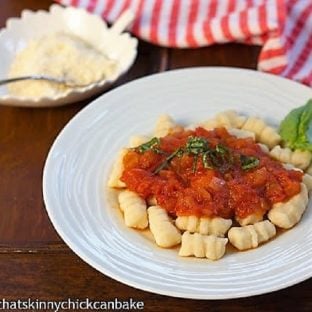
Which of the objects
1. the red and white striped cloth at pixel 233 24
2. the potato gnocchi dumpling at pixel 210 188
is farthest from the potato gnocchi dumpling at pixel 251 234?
the red and white striped cloth at pixel 233 24

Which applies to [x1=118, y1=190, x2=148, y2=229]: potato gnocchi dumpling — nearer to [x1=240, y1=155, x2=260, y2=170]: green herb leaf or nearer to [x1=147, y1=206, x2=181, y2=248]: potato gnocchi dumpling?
[x1=147, y1=206, x2=181, y2=248]: potato gnocchi dumpling

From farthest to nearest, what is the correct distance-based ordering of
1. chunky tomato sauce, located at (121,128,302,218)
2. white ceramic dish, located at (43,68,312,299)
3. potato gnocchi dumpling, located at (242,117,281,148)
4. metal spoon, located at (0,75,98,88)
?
metal spoon, located at (0,75,98,88), potato gnocchi dumpling, located at (242,117,281,148), chunky tomato sauce, located at (121,128,302,218), white ceramic dish, located at (43,68,312,299)

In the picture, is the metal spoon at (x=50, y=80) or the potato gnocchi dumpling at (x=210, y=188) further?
the metal spoon at (x=50, y=80)

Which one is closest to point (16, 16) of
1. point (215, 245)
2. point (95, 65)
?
point (95, 65)

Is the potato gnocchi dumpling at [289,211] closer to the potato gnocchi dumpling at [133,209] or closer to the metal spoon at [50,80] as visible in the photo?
the potato gnocchi dumpling at [133,209]

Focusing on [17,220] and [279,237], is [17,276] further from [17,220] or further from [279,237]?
[279,237]

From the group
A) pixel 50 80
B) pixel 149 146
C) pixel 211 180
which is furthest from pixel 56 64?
pixel 211 180

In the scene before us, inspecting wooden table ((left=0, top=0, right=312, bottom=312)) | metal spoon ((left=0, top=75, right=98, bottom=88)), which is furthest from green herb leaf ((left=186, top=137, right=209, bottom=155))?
metal spoon ((left=0, top=75, right=98, bottom=88))
